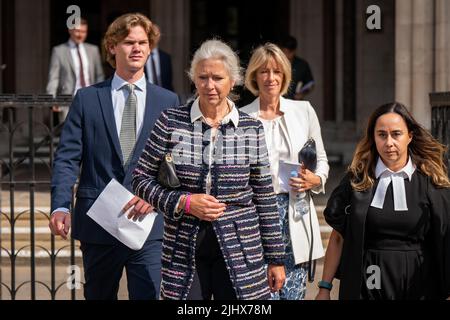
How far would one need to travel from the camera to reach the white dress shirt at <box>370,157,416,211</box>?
4969 millimetres

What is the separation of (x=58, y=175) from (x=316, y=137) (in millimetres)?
1785

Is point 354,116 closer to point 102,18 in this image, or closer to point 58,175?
point 102,18

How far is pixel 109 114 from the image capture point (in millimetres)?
5805

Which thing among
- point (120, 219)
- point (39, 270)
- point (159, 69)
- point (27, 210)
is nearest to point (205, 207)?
point (120, 219)

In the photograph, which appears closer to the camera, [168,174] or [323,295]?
[168,174]

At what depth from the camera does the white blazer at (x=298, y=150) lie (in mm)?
6569

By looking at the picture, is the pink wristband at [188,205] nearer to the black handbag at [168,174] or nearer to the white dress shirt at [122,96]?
the black handbag at [168,174]

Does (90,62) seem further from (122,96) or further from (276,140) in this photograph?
(122,96)

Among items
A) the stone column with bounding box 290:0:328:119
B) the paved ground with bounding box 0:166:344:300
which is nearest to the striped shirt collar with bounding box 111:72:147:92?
the paved ground with bounding box 0:166:344:300

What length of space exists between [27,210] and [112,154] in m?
3.55

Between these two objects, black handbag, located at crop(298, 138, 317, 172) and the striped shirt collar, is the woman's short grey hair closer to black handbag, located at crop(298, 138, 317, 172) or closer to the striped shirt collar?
the striped shirt collar

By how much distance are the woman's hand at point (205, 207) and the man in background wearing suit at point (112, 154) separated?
0.92 m

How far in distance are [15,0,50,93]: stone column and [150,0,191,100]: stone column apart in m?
1.52

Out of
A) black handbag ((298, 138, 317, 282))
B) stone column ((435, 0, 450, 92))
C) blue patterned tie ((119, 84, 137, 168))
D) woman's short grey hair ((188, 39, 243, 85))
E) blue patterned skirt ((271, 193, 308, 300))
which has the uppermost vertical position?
stone column ((435, 0, 450, 92))
